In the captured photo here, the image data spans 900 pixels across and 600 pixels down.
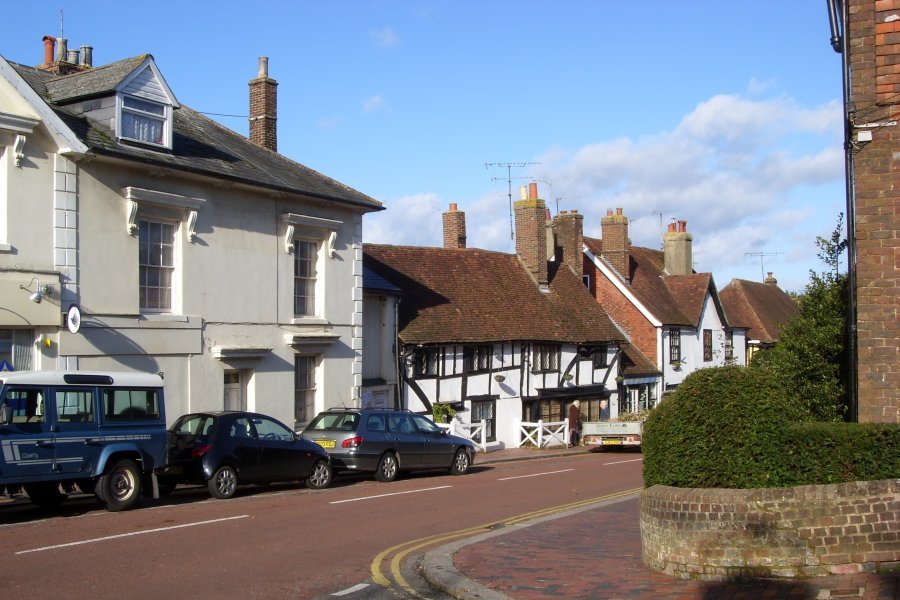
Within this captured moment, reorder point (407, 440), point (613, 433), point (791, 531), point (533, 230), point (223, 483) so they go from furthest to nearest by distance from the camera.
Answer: point (533, 230) → point (613, 433) → point (407, 440) → point (223, 483) → point (791, 531)

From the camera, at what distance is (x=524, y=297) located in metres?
37.2

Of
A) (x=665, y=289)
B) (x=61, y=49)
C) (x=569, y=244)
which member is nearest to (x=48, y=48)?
(x=61, y=49)

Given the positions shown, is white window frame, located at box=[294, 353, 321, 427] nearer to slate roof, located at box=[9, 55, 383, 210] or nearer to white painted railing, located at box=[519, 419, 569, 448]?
slate roof, located at box=[9, 55, 383, 210]

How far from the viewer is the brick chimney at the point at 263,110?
1078 inches

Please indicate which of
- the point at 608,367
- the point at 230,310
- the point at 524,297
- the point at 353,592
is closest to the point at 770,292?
the point at 608,367

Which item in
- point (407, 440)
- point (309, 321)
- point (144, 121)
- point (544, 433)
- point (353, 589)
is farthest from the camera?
point (544, 433)

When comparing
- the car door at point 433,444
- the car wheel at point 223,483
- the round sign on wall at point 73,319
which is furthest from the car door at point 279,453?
the car door at point 433,444

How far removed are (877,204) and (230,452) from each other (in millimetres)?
11427

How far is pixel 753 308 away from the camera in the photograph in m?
56.4

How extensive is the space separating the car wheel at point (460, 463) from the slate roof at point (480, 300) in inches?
239

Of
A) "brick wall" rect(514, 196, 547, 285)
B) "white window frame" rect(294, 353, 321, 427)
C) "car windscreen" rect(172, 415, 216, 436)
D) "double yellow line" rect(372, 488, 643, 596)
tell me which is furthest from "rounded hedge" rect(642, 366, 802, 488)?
"brick wall" rect(514, 196, 547, 285)

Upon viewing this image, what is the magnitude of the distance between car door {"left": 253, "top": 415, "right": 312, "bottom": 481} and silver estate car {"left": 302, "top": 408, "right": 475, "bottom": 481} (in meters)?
1.64

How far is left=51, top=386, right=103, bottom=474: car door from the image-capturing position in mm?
13961

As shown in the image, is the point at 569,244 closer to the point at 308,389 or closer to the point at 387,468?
the point at 308,389
